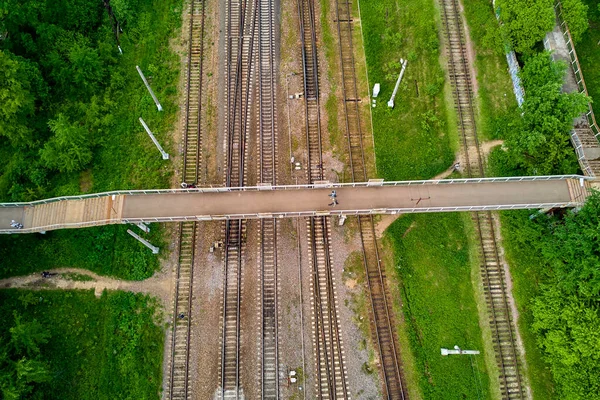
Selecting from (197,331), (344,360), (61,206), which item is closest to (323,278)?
(344,360)

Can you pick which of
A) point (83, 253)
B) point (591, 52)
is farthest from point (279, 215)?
point (591, 52)

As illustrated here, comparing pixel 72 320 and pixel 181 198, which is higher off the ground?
pixel 181 198

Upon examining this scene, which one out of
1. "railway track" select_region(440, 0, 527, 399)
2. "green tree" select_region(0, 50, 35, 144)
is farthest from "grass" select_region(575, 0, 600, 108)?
"green tree" select_region(0, 50, 35, 144)

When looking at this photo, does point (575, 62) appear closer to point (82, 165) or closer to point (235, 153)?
point (235, 153)

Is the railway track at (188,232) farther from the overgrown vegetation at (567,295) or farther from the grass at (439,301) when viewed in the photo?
the overgrown vegetation at (567,295)

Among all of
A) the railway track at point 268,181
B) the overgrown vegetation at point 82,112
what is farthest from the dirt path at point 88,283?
the railway track at point 268,181

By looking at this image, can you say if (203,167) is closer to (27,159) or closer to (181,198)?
(181,198)
